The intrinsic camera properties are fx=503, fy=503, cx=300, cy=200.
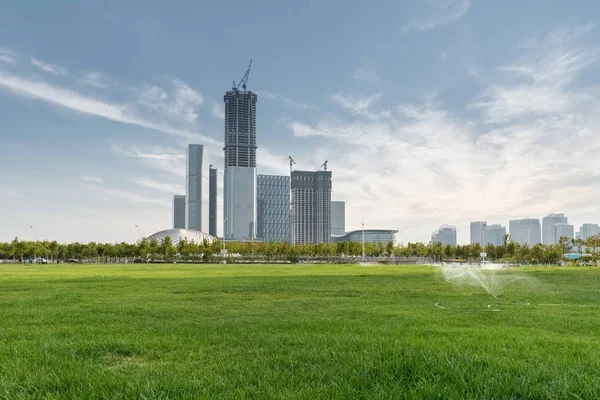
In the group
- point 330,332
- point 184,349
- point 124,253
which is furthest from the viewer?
point 124,253

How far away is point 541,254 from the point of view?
418 feet

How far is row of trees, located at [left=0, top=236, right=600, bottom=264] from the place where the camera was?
13375cm

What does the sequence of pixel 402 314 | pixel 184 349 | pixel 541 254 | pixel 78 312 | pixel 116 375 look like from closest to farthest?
pixel 116 375, pixel 184 349, pixel 402 314, pixel 78 312, pixel 541 254

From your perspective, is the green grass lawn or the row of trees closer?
the green grass lawn

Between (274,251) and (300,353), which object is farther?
(274,251)

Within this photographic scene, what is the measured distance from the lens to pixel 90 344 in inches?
333

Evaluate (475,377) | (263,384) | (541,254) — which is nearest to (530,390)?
(475,377)

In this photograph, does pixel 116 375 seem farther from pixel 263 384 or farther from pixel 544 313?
pixel 544 313

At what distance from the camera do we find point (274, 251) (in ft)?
547

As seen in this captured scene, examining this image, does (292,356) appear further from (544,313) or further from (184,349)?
(544,313)

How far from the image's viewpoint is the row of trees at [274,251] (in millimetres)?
133750

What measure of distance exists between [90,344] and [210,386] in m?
3.63

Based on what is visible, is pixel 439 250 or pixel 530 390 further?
pixel 439 250

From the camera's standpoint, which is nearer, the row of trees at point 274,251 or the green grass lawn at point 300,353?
the green grass lawn at point 300,353
